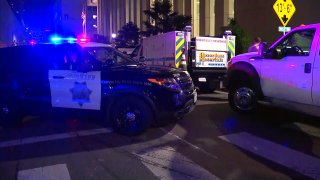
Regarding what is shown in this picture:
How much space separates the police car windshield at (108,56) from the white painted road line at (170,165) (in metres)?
2.13

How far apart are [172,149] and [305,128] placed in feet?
9.30

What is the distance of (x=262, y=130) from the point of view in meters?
7.61

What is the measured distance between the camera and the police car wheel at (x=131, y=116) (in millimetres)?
6984

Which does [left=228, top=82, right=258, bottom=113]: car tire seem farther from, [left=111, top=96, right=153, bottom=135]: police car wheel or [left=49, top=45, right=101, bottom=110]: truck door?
[left=49, top=45, right=101, bottom=110]: truck door

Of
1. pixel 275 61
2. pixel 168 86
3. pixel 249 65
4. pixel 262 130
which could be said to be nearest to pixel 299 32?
pixel 275 61

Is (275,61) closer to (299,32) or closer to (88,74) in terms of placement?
(299,32)

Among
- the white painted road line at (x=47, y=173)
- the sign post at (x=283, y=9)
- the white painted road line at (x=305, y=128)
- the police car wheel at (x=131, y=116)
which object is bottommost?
the white painted road line at (x=47, y=173)

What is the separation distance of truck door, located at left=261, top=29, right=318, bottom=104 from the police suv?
5.23ft

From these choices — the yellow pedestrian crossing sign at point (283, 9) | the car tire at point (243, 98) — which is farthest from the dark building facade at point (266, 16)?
the car tire at point (243, 98)

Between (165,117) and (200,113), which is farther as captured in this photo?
(200,113)

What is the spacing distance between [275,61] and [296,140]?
1704 millimetres

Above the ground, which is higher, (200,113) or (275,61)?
(275,61)

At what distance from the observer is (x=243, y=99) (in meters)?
8.84

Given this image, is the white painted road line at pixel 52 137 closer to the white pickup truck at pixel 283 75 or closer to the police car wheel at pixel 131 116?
the police car wheel at pixel 131 116
